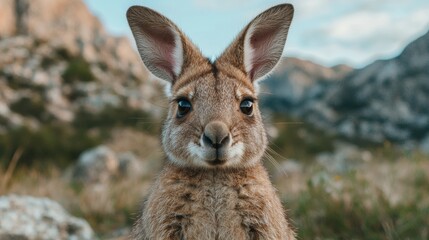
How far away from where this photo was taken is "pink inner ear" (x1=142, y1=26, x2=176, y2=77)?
5.40 meters

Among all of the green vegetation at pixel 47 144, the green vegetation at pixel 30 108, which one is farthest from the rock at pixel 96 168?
the green vegetation at pixel 30 108

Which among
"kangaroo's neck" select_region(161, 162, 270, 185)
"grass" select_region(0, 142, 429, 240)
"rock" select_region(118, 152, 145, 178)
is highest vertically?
"kangaroo's neck" select_region(161, 162, 270, 185)

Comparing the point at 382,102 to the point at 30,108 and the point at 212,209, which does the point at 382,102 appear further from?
the point at 212,209

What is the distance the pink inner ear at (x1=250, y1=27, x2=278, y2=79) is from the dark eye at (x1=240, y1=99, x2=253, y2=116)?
62 centimetres

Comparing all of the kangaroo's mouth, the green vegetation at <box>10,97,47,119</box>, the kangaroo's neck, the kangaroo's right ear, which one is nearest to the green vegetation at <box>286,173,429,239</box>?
the kangaroo's neck

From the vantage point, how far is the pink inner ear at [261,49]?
5469 mm

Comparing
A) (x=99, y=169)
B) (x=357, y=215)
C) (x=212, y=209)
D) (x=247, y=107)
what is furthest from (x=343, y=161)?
(x=212, y=209)

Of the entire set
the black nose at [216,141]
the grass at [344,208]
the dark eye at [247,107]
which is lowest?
the grass at [344,208]

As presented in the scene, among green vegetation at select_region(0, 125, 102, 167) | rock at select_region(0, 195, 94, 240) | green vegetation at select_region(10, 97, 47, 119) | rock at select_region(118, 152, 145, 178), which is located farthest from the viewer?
green vegetation at select_region(10, 97, 47, 119)

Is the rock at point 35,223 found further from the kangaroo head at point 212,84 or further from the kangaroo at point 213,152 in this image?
the kangaroo head at point 212,84

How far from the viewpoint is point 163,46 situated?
17.9 feet

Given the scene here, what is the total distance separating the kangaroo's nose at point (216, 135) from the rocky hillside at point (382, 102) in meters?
48.5

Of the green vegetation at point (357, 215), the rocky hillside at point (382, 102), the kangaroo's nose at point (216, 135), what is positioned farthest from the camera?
the rocky hillside at point (382, 102)

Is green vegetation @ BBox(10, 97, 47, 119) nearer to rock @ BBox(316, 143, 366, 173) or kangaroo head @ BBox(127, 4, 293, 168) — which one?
rock @ BBox(316, 143, 366, 173)
